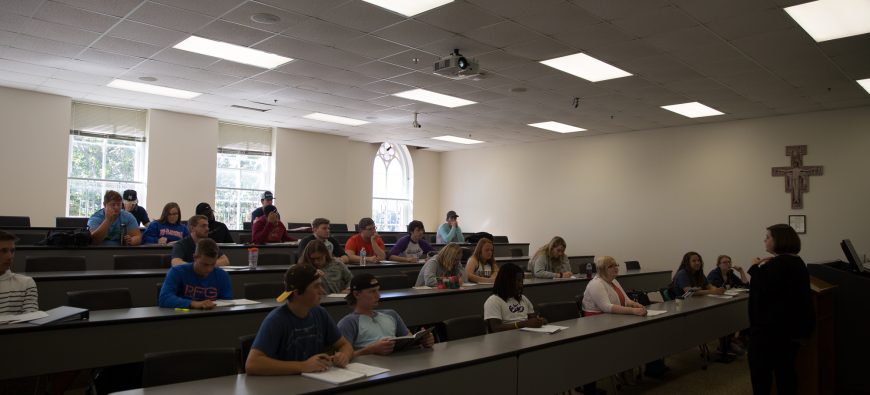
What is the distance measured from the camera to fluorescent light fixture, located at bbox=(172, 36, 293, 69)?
6938 mm

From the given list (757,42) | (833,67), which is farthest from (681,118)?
(757,42)

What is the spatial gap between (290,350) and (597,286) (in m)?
3.12

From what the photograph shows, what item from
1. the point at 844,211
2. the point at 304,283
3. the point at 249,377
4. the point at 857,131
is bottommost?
the point at 249,377

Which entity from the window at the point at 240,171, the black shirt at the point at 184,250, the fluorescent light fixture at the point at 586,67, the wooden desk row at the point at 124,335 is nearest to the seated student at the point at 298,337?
the wooden desk row at the point at 124,335

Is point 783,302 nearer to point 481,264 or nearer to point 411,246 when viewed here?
point 481,264

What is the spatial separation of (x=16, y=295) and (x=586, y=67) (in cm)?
657

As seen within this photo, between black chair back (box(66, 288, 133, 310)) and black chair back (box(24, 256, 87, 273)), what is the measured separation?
1.49 m

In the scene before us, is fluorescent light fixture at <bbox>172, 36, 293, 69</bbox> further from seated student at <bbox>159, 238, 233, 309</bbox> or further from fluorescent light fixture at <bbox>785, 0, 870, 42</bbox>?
fluorescent light fixture at <bbox>785, 0, 870, 42</bbox>

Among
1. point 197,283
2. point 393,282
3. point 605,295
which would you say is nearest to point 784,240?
point 605,295

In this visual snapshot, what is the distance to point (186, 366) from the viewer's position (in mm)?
2809

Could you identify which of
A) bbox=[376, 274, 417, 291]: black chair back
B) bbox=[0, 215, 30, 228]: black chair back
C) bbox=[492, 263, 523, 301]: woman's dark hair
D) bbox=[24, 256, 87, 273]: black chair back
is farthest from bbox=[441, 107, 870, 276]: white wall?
bbox=[24, 256, 87, 273]: black chair back

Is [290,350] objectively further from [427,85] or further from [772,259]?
[427,85]

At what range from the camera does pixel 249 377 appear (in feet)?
8.84

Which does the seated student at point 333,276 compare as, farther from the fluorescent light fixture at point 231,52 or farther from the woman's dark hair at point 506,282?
the fluorescent light fixture at point 231,52
